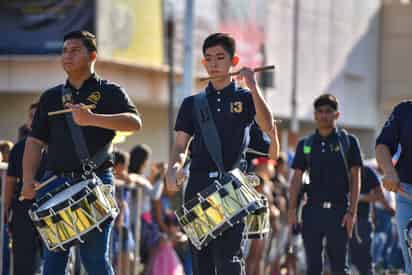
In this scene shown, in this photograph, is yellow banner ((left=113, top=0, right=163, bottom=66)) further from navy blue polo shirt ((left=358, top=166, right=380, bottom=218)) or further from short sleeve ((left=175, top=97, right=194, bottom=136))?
short sleeve ((left=175, top=97, right=194, bottom=136))

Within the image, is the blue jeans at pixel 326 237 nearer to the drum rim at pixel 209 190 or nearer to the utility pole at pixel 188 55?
the drum rim at pixel 209 190

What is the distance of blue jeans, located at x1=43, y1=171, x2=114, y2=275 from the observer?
25.2 ft

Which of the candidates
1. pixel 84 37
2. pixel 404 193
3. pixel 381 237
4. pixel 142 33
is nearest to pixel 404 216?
pixel 404 193

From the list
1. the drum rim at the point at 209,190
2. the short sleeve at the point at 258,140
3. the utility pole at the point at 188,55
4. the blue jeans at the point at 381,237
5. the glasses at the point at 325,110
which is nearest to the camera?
the drum rim at the point at 209,190

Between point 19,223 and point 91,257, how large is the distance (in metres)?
2.74

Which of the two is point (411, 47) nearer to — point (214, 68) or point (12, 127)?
point (12, 127)

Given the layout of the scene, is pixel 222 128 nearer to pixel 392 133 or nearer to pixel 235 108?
pixel 235 108

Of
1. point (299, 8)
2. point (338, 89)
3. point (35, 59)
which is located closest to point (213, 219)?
point (35, 59)

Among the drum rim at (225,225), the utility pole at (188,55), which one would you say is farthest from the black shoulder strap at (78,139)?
the utility pole at (188,55)

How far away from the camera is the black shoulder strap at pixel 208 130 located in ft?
25.7

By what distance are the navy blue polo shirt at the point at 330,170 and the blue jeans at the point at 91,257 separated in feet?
12.5

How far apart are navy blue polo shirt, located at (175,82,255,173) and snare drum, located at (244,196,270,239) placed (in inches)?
14.5

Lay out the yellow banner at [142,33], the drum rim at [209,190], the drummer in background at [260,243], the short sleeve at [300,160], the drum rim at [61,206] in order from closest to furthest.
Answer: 1. the drum rim at [61,206]
2. the drum rim at [209,190]
3. the short sleeve at [300,160]
4. the drummer in background at [260,243]
5. the yellow banner at [142,33]

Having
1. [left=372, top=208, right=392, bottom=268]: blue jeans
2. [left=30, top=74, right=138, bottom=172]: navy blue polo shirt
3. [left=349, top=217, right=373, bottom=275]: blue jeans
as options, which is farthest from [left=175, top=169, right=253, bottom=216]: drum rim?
[left=372, top=208, right=392, bottom=268]: blue jeans
